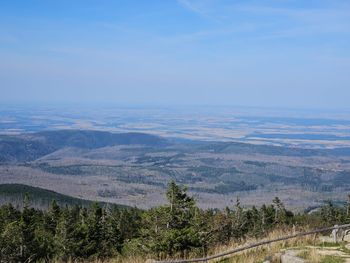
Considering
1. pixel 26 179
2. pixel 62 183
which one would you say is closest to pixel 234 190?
pixel 62 183

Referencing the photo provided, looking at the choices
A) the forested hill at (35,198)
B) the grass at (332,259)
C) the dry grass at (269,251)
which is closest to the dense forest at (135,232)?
the dry grass at (269,251)

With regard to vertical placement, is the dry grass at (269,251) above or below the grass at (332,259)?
below

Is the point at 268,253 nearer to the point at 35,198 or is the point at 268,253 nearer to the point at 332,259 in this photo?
the point at 332,259

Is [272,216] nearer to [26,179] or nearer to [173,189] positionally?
[173,189]

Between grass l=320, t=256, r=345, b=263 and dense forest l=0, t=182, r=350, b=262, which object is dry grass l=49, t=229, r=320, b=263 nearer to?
grass l=320, t=256, r=345, b=263

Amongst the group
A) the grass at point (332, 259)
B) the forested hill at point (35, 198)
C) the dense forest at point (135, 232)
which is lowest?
the forested hill at point (35, 198)

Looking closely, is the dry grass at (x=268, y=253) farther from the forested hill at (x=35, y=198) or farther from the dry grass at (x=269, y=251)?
the forested hill at (x=35, y=198)

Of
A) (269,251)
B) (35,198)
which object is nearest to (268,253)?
(269,251)

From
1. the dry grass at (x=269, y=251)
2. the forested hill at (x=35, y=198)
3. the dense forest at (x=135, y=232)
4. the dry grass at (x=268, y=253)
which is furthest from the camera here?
the forested hill at (x=35, y=198)
